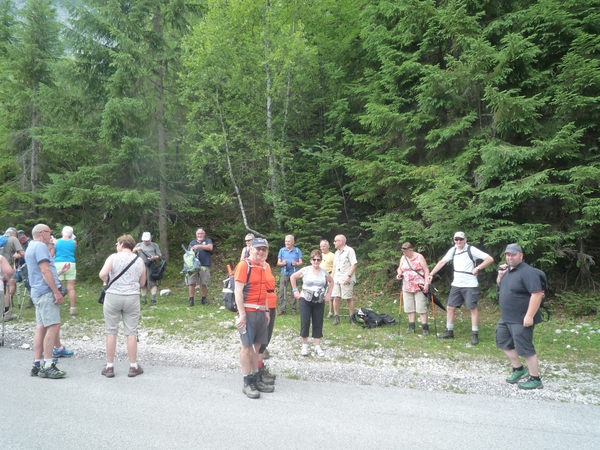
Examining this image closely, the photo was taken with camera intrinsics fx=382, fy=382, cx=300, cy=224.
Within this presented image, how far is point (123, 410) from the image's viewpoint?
4.19m

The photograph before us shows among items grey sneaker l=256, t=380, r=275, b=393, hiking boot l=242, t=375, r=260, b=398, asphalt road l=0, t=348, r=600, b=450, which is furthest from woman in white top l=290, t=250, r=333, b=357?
hiking boot l=242, t=375, r=260, b=398

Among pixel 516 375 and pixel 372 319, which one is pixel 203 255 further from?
pixel 516 375

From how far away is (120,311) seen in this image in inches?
216

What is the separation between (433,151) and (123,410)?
986 centimetres

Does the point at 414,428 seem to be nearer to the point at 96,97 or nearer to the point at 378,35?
the point at 378,35

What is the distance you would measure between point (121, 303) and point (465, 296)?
6.05 metres

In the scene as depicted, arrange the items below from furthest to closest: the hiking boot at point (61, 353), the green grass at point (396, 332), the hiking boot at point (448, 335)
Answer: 1. the hiking boot at point (448, 335)
2. the green grass at point (396, 332)
3. the hiking boot at point (61, 353)

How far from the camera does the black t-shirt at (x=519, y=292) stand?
518 cm

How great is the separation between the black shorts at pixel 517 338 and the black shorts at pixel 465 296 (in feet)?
5.72

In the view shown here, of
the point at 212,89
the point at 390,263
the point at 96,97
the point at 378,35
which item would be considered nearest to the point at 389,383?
the point at 390,263

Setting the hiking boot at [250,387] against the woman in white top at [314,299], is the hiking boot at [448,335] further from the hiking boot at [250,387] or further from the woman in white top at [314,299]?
the hiking boot at [250,387]

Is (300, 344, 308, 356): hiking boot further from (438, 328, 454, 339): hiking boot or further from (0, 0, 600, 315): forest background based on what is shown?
(0, 0, 600, 315): forest background

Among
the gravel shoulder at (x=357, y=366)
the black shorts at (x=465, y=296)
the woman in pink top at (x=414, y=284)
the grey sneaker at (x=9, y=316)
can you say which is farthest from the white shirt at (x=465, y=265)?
the grey sneaker at (x=9, y=316)

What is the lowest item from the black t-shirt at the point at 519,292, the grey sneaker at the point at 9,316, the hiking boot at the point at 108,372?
the hiking boot at the point at 108,372
